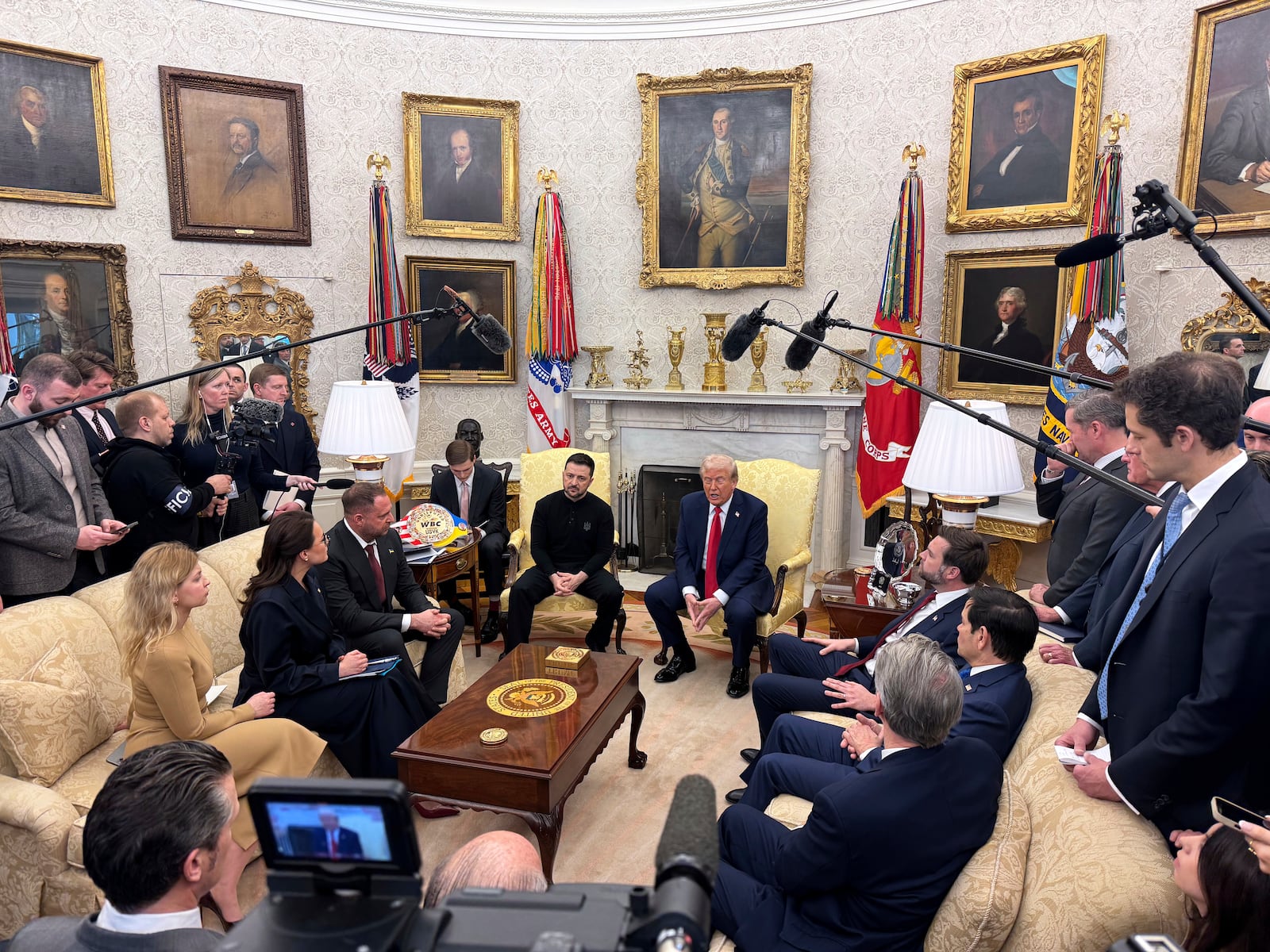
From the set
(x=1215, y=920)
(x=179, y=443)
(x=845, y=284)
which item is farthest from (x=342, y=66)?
(x=1215, y=920)

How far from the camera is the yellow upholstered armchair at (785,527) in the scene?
5.36 metres

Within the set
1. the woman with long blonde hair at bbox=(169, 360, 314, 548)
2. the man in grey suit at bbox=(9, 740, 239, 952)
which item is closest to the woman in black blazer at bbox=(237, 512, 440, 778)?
the woman with long blonde hair at bbox=(169, 360, 314, 548)

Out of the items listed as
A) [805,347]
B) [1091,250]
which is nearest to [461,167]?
[805,347]

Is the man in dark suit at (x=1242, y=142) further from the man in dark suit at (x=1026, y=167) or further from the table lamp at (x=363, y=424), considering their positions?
the table lamp at (x=363, y=424)

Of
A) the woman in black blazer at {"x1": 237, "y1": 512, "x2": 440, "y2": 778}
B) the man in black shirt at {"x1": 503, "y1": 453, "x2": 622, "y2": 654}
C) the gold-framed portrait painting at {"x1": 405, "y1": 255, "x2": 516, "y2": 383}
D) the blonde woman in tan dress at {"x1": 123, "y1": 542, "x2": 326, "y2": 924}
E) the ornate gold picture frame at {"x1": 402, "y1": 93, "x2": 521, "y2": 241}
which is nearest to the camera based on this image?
the blonde woman in tan dress at {"x1": 123, "y1": 542, "x2": 326, "y2": 924}

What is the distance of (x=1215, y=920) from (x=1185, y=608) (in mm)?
772

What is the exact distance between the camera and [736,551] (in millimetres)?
5316

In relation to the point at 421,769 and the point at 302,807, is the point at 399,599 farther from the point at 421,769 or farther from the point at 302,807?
the point at 302,807

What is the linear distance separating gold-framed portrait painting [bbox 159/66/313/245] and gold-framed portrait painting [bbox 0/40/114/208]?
0.47 metres

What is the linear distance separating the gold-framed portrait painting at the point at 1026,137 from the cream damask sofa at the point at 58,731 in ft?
19.9

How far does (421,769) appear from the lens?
322cm

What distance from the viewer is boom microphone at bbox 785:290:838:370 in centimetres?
316

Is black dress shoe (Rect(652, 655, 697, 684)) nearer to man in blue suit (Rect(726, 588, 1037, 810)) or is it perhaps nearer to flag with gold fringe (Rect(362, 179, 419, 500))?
man in blue suit (Rect(726, 588, 1037, 810))

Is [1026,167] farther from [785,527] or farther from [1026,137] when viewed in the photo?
[785,527]
